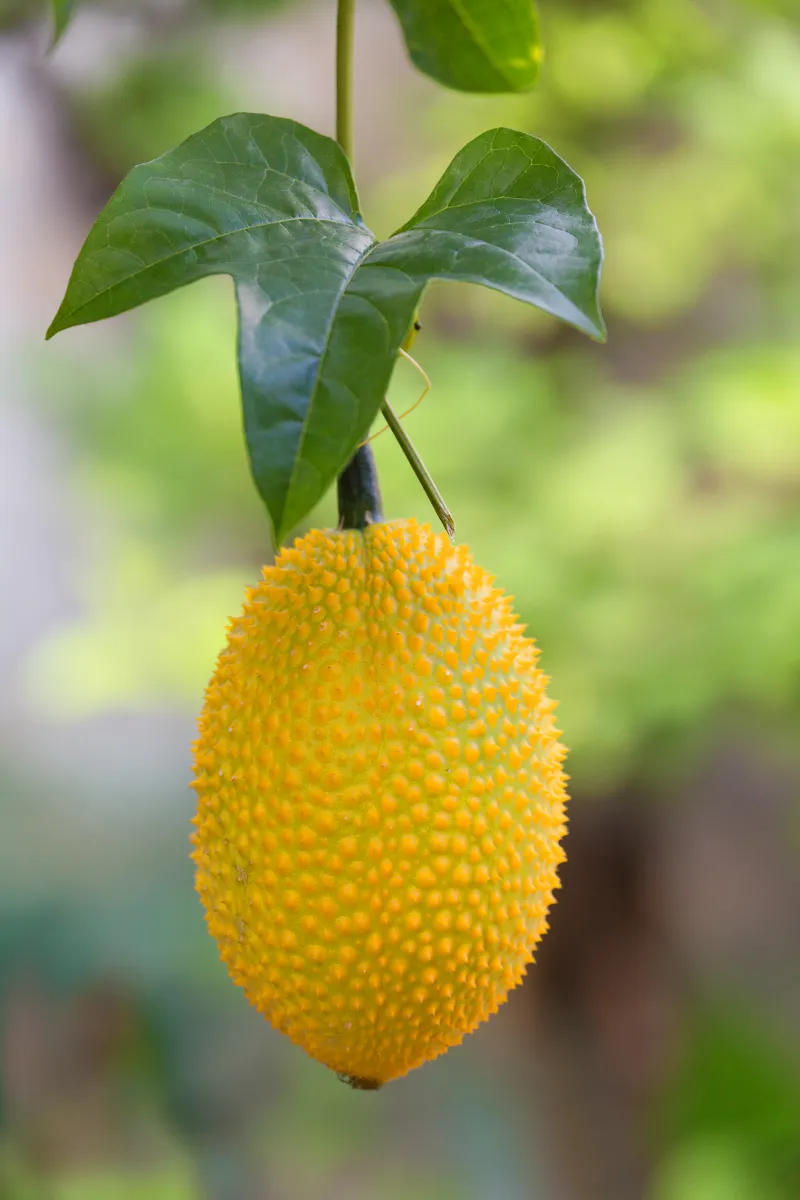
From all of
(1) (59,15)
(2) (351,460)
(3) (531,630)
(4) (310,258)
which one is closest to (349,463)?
(2) (351,460)

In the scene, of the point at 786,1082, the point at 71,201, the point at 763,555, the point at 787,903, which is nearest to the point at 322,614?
the point at 763,555

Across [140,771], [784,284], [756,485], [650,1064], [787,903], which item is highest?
[784,284]

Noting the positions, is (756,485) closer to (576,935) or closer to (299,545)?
(576,935)

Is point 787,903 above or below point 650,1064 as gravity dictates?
above

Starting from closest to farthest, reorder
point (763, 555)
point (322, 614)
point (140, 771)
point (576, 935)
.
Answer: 1. point (322, 614)
2. point (763, 555)
3. point (140, 771)
4. point (576, 935)

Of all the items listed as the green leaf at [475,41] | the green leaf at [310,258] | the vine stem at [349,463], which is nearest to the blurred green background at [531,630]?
the green leaf at [475,41]
